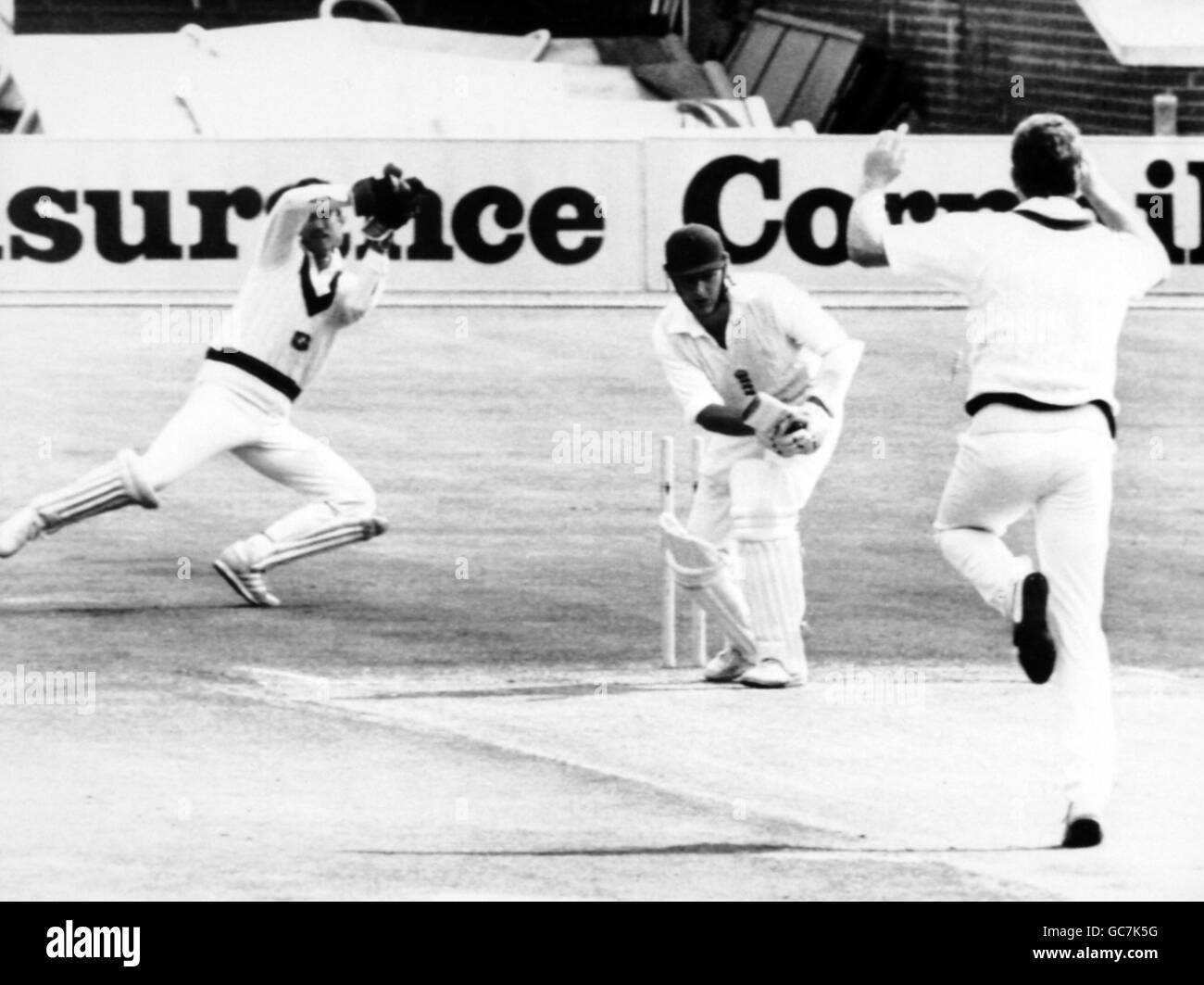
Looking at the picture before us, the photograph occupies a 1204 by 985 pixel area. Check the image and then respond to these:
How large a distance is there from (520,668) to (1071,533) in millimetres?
3431

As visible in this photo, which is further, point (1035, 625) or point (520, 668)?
point (520, 668)

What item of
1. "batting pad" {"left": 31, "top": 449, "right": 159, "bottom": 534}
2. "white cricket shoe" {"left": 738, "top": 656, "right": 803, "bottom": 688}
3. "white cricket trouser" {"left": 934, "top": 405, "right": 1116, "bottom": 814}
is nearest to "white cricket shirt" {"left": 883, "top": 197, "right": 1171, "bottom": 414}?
"white cricket trouser" {"left": 934, "top": 405, "right": 1116, "bottom": 814}

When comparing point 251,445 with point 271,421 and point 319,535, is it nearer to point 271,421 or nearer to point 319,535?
point 271,421

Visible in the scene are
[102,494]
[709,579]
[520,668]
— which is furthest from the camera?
[102,494]

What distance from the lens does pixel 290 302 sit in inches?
488

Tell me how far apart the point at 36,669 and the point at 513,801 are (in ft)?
9.45

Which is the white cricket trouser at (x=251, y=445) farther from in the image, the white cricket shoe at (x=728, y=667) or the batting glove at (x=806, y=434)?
the batting glove at (x=806, y=434)

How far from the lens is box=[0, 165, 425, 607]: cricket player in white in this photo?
1231cm

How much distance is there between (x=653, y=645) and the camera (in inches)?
469

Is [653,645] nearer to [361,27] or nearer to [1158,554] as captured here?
[1158,554]

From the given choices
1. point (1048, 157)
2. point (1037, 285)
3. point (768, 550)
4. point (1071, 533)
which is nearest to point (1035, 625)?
point (1071, 533)

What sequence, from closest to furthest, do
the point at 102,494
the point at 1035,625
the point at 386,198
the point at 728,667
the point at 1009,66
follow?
the point at 1035,625, the point at 728,667, the point at 386,198, the point at 102,494, the point at 1009,66

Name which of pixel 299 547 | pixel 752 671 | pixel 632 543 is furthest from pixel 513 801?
pixel 632 543

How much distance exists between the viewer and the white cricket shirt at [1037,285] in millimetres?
8422
